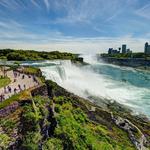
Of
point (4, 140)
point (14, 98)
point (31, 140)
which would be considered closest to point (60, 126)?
point (31, 140)

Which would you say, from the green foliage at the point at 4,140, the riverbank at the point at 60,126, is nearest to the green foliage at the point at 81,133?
the riverbank at the point at 60,126

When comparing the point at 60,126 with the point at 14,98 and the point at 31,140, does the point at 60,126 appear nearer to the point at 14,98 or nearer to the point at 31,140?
the point at 31,140

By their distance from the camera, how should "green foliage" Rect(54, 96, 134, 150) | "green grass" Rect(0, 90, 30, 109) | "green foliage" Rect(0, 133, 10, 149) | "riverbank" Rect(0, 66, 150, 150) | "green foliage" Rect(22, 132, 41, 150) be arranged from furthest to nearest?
"green foliage" Rect(54, 96, 134, 150), "green grass" Rect(0, 90, 30, 109), "riverbank" Rect(0, 66, 150, 150), "green foliage" Rect(22, 132, 41, 150), "green foliage" Rect(0, 133, 10, 149)

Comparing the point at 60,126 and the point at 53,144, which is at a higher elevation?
the point at 60,126

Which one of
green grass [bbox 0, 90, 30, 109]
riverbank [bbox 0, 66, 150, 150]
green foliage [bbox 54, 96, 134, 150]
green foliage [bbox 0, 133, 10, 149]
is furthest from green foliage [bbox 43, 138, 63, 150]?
green grass [bbox 0, 90, 30, 109]

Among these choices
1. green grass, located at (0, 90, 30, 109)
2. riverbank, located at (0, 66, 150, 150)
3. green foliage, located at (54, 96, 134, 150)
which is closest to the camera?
riverbank, located at (0, 66, 150, 150)

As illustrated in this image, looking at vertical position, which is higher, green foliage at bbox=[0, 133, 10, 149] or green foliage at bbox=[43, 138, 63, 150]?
green foliage at bbox=[0, 133, 10, 149]

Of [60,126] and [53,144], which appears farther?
[60,126]

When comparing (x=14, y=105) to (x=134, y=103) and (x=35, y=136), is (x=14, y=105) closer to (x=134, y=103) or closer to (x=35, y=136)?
(x=35, y=136)

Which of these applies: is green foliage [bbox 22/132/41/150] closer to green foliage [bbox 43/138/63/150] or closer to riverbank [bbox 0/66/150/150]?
riverbank [bbox 0/66/150/150]

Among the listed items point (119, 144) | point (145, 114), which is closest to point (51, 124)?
point (119, 144)

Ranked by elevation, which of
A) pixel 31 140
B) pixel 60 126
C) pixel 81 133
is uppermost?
pixel 60 126

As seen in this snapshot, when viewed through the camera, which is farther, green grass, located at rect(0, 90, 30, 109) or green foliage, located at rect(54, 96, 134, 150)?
green foliage, located at rect(54, 96, 134, 150)

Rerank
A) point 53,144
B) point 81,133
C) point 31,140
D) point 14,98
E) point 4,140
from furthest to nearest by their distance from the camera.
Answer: point 14,98, point 81,133, point 53,144, point 31,140, point 4,140
